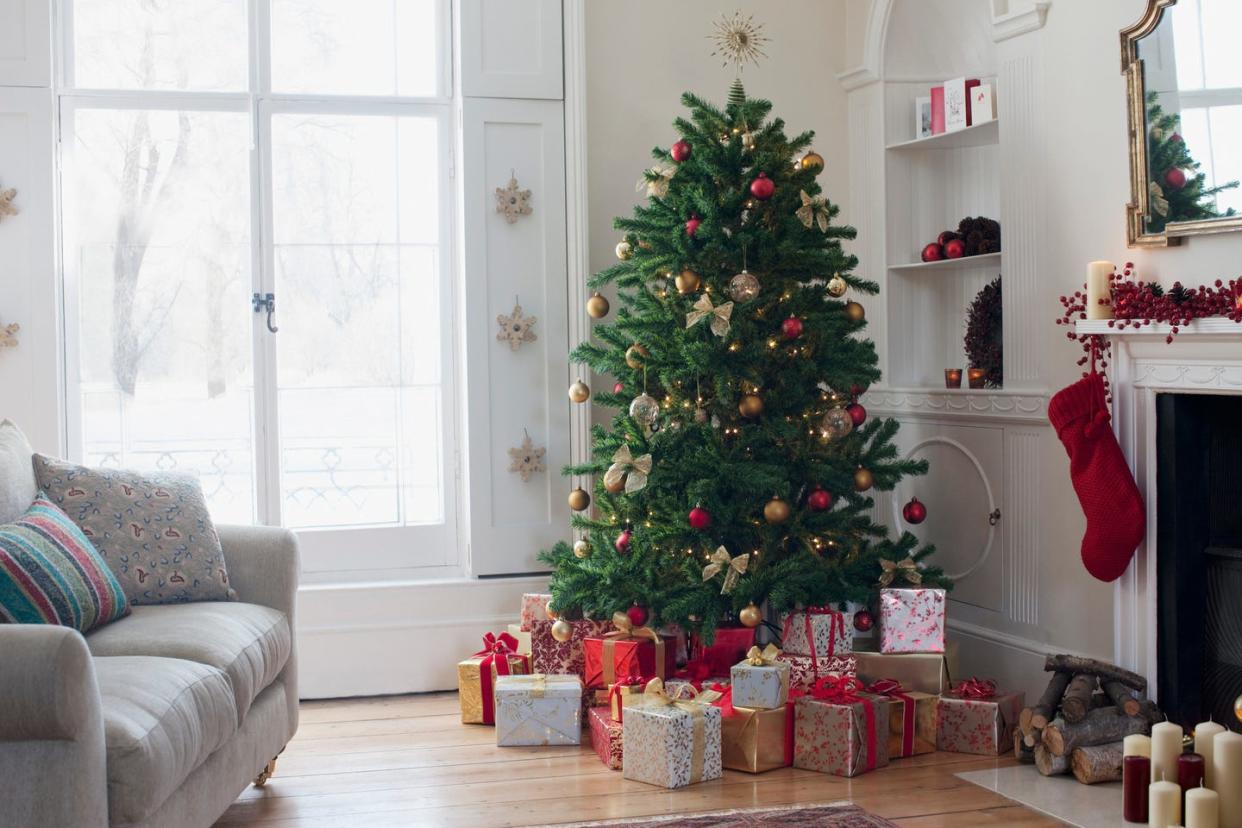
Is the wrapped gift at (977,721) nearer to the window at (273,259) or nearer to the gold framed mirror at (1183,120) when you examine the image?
the gold framed mirror at (1183,120)

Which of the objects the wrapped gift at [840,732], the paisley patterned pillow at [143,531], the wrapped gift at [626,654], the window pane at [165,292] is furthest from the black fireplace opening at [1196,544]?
the window pane at [165,292]

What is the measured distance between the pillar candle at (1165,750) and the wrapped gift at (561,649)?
5.42 feet

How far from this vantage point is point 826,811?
Result: 3.10m

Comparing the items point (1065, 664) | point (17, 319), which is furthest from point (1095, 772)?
point (17, 319)

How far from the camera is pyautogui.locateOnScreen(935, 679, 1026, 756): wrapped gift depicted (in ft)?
11.8

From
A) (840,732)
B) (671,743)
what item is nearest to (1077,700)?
(840,732)

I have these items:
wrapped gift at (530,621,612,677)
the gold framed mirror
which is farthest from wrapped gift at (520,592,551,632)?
the gold framed mirror

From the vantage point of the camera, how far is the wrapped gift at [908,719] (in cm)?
359

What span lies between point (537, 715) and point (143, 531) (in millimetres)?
1256

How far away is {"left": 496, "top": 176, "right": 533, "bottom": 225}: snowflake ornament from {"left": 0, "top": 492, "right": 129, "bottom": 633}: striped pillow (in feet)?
6.31

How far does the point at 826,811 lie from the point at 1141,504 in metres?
1.23

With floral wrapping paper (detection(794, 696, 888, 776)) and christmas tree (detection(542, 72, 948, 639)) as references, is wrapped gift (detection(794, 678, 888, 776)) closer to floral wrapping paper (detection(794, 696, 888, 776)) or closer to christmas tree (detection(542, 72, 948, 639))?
floral wrapping paper (detection(794, 696, 888, 776))

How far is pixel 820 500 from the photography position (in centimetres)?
382

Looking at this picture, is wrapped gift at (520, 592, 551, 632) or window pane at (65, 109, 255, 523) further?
window pane at (65, 109, 255, 523)
